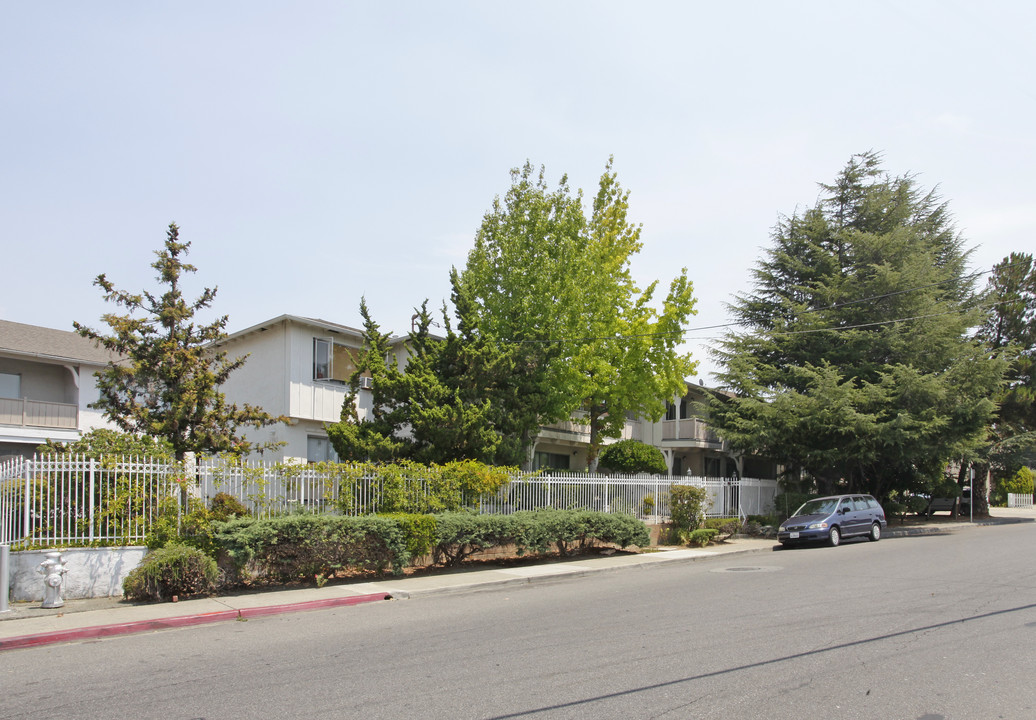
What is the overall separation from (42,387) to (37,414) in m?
1.67

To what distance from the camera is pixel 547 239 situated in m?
24.1

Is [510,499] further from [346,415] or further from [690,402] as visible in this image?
[690,402]

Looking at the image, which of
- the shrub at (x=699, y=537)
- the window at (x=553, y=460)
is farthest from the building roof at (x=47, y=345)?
the shrub at (x=699, y=537)

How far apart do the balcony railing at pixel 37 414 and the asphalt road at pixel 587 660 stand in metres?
18.9

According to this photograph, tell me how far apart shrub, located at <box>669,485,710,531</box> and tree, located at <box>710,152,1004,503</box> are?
6.97 metres

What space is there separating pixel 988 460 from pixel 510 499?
26522 millimetres

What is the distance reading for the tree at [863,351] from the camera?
2795cm

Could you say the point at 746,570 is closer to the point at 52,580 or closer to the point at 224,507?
the point at 224,507

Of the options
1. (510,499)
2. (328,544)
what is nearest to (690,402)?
(510,499)

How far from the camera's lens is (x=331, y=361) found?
24.6 metres

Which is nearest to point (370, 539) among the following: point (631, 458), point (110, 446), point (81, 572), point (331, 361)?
point (81, 572)

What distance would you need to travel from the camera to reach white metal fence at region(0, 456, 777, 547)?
12320 mm

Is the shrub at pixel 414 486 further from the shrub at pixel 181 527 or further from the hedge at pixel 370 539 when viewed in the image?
the shrub at pixel 181 527

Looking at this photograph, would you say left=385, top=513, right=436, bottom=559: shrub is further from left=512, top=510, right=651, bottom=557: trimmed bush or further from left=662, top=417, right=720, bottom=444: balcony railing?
left=662, top=417, right=720, bottom=444: balcony railing
